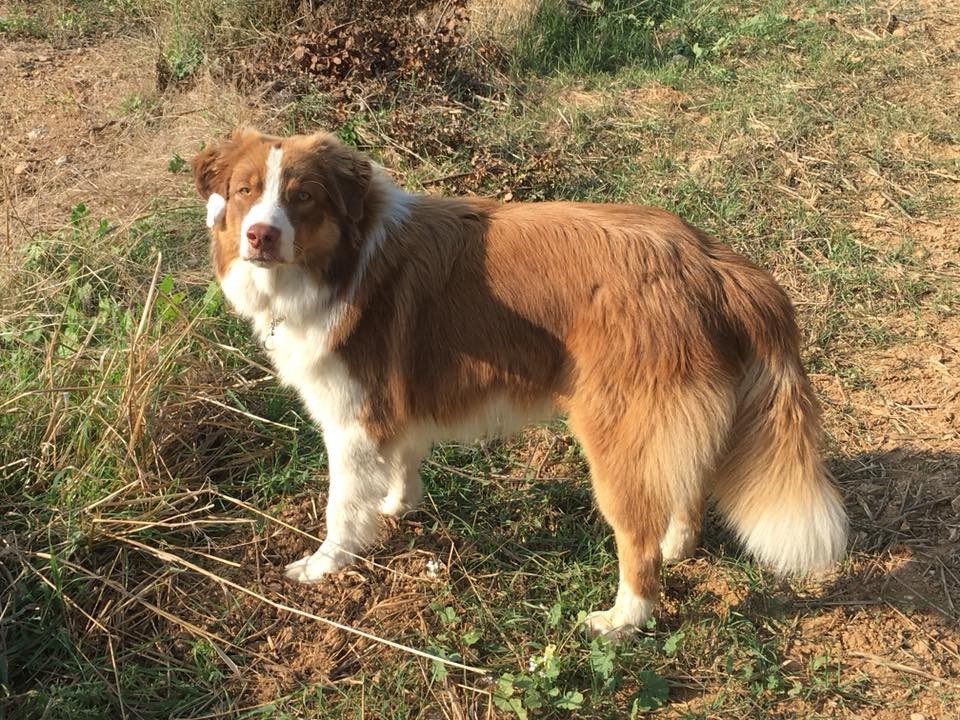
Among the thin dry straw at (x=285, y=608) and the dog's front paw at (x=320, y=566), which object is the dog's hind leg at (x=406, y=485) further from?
the thin dry straw at (x=285, y=608)

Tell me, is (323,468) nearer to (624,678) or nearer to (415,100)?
(624,678)

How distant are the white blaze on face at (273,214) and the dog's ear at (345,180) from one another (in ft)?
0.59

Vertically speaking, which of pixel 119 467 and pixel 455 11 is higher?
pixel 455 11

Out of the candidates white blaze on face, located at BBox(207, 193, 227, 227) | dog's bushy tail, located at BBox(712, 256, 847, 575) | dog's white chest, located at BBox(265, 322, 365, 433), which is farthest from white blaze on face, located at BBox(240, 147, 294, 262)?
dog's bushy tail, located at BBox(712, 256, 847, 575)

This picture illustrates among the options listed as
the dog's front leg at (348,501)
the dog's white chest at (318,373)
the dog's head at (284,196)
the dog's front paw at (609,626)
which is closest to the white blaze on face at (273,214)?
the dog's head at (284,196)

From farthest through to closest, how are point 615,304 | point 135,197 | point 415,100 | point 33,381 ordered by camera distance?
point 415,100 → point 135,197 → point 33,381 → point 615,304

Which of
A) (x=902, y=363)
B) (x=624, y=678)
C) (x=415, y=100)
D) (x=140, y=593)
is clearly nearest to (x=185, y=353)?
(x=140, y=593)

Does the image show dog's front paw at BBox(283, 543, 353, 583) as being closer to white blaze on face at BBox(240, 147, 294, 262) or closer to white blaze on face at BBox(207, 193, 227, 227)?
white blaze on face at BBox(240, 147, 294, 262)

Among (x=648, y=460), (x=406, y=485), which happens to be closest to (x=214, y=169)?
(x=406, y=485)

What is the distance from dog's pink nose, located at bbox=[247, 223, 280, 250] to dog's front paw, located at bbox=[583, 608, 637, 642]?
1979mm

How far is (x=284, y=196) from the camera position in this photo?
302 centimetres

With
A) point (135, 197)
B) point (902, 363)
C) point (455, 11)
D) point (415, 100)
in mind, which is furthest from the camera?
point (455, 11)

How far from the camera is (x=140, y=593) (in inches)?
136

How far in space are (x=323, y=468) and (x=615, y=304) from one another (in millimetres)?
1841
